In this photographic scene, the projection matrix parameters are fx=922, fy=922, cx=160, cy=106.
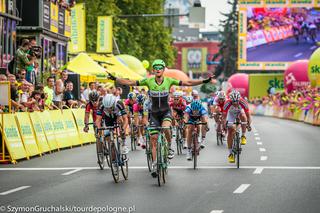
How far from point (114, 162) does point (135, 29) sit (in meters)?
52.1

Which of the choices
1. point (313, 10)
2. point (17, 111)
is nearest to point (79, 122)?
point (17, 111)

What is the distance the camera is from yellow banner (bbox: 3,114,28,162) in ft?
65.4

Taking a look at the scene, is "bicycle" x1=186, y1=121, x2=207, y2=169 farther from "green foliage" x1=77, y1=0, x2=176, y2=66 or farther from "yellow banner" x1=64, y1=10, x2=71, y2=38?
"green foliage" x1=77, y1=0, x2=176, y2=66

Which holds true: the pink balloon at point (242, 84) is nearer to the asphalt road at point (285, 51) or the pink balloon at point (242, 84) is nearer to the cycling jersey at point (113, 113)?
the asphalt road at point (285, 51)

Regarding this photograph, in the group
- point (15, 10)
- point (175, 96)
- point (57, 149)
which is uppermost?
point (15, 10)

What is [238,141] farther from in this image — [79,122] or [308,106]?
[308,106]

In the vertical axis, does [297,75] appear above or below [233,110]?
above

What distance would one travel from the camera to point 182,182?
1527cm

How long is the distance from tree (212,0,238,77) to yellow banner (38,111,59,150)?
10503 centimetres

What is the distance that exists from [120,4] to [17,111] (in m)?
44.0

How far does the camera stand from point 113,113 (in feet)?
53.0

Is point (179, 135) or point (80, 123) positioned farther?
point (80, 123)

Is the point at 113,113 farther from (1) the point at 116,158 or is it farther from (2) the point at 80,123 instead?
(2) the point at 80,123

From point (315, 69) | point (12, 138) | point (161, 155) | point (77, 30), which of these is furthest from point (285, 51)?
point (161, 155)
